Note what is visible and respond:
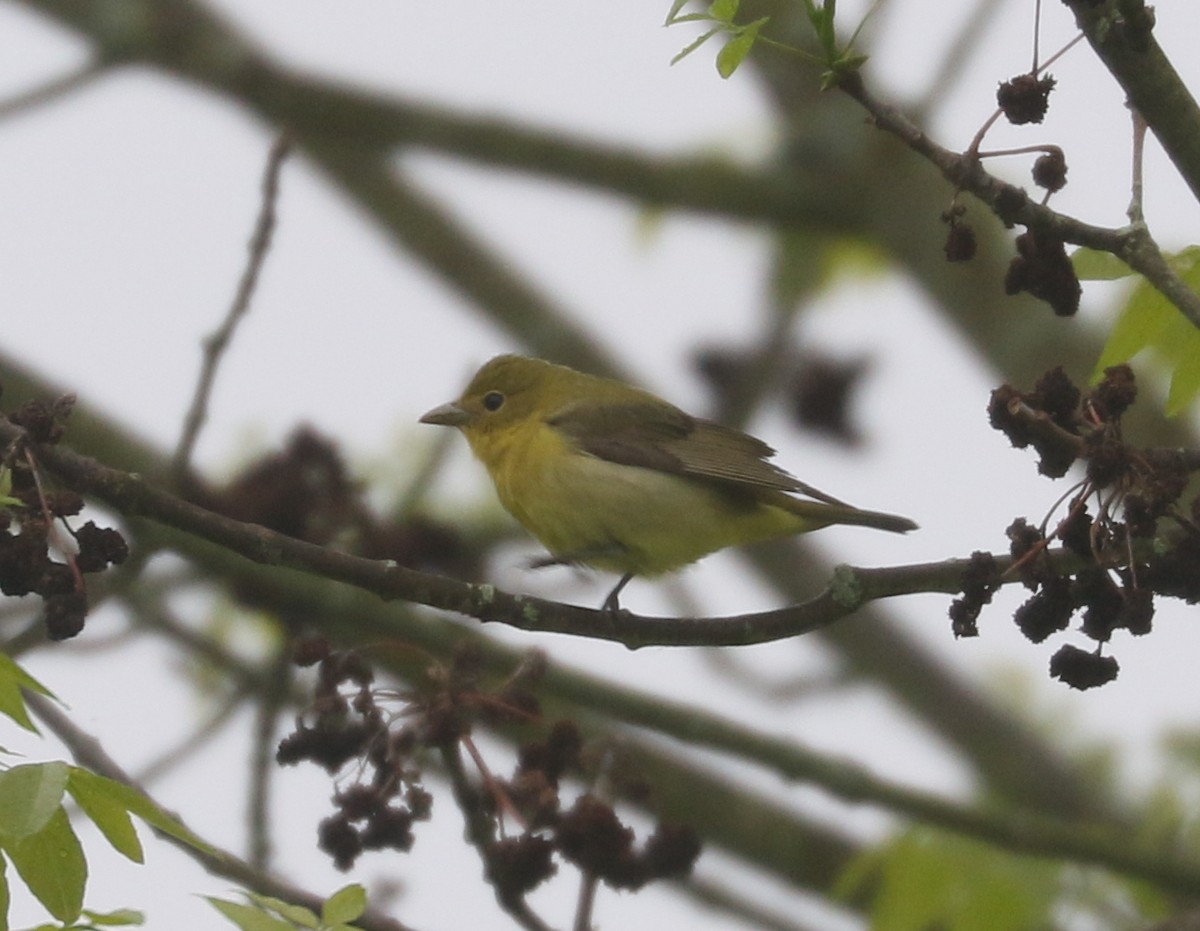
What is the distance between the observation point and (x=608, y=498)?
5867 millimetres

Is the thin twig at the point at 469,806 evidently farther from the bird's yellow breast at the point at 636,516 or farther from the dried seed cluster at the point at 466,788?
the bird's yellow breast at the point at 636,516

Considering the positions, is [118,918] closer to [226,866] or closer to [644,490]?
[226,866]

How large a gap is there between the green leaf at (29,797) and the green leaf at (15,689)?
0.09 m

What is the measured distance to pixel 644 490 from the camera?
589cm

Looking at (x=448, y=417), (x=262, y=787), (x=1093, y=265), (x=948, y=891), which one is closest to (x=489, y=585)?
(x=1093, y=265)

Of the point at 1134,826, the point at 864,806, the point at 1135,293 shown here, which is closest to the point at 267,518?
the point at 864,806

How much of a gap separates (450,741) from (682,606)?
4.35 m

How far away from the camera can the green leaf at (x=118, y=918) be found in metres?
2.81

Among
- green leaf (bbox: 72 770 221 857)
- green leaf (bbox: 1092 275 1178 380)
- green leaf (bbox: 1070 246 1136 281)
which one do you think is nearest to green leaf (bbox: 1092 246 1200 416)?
green leaf (bbox: 1092 275 1178 380)

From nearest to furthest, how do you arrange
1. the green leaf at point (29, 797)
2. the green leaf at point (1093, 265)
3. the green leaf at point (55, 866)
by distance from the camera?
the green leaf at point (29, 797)
the green leaf at point (55, 866)
the green leaf at point (1093, 265)

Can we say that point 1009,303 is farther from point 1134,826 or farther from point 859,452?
point 1134,826

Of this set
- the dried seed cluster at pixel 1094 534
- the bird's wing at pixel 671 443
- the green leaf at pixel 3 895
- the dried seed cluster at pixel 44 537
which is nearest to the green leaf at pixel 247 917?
the green leaf at pixel 3 895

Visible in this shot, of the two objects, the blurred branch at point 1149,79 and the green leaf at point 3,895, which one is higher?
the blurred branch at point 1149,79

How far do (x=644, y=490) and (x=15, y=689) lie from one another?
126 inches
